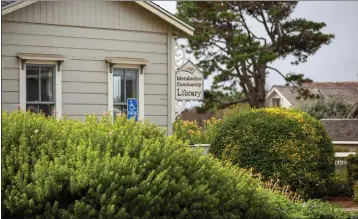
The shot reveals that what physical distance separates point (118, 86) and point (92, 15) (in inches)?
52.1

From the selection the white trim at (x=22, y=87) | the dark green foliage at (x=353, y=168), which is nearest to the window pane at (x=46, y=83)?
the white trim at (x=22, y=87)

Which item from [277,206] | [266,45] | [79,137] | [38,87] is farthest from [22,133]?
[266,45]

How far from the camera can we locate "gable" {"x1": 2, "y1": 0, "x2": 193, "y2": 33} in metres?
11.9

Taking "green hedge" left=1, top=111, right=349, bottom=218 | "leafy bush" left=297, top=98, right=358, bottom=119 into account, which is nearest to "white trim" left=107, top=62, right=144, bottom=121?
"green hedge" left=1, top=111, right=349, bottom=218

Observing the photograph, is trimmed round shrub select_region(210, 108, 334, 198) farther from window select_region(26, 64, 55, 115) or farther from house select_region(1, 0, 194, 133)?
window select_region(26, 64, 55, 115)

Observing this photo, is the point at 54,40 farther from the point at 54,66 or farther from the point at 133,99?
the point at 133,99

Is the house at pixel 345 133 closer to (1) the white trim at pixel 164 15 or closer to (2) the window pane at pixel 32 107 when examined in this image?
(1) the white trim at pixel 164 15

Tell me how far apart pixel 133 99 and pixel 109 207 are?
6.68 metres

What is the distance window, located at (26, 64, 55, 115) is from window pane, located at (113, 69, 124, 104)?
1.12 metres

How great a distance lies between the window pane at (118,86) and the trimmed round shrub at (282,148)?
217 centimetres

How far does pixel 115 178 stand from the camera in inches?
258

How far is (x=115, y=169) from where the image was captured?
6652mm

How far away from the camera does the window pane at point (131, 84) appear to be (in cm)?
1303

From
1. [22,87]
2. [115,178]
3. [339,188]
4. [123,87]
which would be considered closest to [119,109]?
[123,87]
